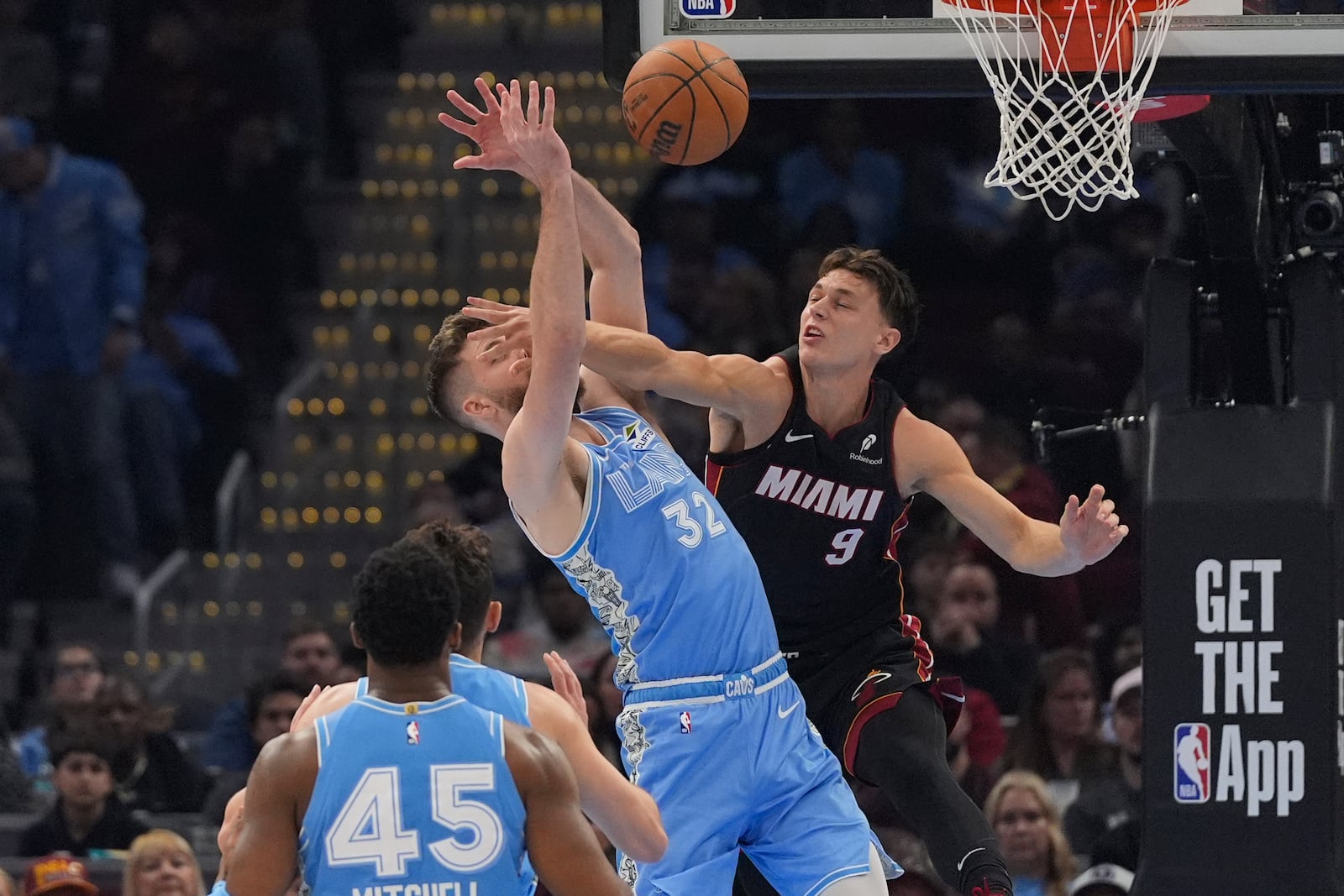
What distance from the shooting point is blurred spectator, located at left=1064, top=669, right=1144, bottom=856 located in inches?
321

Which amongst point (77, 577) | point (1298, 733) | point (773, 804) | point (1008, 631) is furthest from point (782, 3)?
point (77, 577)

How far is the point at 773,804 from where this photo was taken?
16.7 ft

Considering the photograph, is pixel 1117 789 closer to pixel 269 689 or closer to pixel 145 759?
pixel 269 689

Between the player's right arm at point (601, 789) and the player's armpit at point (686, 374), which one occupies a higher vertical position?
the player's armpit at point (686, 374)

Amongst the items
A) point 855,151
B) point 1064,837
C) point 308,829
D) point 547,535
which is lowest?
point 1064,837

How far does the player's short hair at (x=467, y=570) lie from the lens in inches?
161

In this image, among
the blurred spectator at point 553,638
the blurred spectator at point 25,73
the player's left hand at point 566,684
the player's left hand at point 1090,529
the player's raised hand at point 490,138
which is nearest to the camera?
the player's left hand at point 566,684

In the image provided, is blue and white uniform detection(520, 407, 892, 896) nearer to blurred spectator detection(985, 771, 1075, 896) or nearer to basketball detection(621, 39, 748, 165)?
basketball detection(621, 39, 748, 165)

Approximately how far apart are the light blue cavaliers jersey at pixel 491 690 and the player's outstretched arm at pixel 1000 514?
1.92 meters

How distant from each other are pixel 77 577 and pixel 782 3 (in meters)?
6.69

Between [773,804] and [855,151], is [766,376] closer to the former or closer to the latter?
[773,804]

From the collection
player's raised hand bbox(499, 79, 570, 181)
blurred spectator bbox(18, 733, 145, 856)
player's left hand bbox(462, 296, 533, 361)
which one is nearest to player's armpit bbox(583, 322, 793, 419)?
player's left hand bbox(462, 296, 533, 361)

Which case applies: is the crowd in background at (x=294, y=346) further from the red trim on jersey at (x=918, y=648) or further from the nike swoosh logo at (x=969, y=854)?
the nike swoosh logo at (x=969, y=854)

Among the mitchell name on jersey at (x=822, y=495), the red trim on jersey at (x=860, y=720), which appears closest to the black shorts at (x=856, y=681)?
the red trim on jersey at (x=860, y=720)
